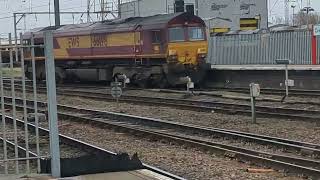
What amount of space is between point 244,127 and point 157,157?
410 centimetres

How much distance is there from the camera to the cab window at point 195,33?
26.7m

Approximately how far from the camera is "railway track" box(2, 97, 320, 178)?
912cm

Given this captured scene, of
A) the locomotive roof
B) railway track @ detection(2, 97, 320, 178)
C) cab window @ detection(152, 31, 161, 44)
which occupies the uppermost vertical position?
the locomotive roof

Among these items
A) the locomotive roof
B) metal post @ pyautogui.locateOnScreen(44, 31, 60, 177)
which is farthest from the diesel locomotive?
metal post @ pyautogui.locateOnScreen(44, 31, 60, 177)

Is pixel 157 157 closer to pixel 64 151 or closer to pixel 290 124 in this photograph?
pixel 64 151

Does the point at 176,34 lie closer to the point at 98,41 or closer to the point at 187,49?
the point at 187,49

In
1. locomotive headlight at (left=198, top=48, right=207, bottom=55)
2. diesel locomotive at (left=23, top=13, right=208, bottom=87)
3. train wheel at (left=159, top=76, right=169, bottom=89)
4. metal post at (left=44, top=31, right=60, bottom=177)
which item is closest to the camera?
metal post at (left=44, top=31, right=60, bottom=177)

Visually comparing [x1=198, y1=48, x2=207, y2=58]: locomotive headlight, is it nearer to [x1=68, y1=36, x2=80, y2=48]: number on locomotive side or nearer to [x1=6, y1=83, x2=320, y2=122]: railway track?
[x1=6, y1=83, x2=320, y2=122]: railway track

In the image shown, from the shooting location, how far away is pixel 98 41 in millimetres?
29297

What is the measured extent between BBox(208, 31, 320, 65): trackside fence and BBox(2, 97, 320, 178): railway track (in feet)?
47.7

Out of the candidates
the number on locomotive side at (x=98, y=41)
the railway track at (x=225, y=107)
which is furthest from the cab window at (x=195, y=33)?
the railway track at (x=225, y=107)

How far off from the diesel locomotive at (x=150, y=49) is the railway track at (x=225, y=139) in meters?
9.48

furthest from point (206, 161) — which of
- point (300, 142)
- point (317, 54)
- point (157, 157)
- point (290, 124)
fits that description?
point (317, 54)

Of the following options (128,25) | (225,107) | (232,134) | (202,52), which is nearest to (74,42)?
(128,25)
